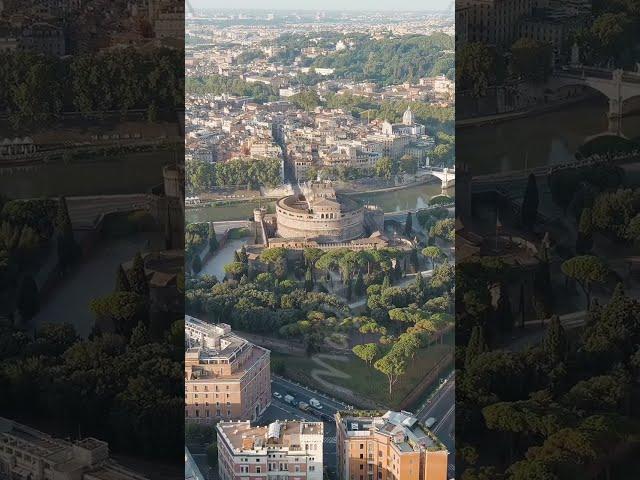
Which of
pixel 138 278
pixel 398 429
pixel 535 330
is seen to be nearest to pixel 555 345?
pixel 535 330

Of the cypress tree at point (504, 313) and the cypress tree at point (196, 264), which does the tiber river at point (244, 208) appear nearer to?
Answer: the cypress tree at point (196, 264)

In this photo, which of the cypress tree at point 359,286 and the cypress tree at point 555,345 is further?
the cypress tree at point 359,286

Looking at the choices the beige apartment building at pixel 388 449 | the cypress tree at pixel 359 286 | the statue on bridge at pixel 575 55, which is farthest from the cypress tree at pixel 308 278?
the statue on bridge at pixel 575 55

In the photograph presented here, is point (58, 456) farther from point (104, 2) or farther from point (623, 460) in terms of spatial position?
point (623, 460)

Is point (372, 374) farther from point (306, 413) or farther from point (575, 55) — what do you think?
point (575, 55)

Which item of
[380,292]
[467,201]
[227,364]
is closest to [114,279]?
[227,364]

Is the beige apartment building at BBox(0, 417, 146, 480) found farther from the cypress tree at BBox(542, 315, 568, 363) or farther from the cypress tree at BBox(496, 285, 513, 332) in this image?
the cypress tree at BBox(542, 315, 568, 363)

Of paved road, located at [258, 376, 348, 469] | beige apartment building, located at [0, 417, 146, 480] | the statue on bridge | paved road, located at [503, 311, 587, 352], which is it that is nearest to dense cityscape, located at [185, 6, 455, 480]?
paved road, located at [258, 376, 348, 469]
